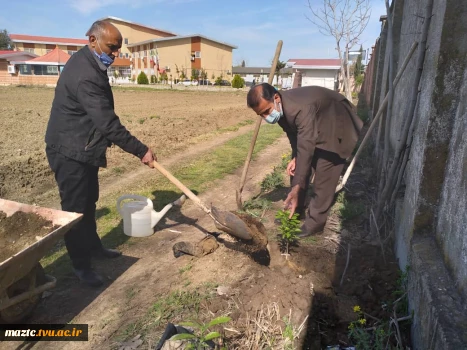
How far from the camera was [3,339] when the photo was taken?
2855mm

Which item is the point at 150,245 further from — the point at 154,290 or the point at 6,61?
the point at 6,61

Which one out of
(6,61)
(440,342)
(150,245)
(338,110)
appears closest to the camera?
(440,342)

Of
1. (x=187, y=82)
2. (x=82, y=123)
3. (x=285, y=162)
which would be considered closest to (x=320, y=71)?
(x=187, y=82)

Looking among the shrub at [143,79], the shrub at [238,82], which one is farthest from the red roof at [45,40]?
the shrub at [238,82]

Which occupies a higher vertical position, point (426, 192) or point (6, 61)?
point (6, 61)

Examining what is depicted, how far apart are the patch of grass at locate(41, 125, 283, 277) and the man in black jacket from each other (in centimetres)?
74

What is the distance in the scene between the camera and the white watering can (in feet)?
14.0

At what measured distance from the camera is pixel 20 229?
120 inches

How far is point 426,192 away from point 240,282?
5.58ft

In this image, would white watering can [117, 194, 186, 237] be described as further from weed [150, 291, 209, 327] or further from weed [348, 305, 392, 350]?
weed [348, 305, 392, 350]

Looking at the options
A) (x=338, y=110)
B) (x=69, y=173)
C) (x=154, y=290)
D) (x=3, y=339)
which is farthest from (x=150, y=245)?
(x=338, y=110)

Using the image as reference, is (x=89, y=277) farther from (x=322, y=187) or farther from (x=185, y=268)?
(x=322, y=187)

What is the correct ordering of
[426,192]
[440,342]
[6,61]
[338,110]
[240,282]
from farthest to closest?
[6,61] → [338,110] → [240,282] → [426,192] → [440,342]

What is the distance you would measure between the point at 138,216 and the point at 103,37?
1.99m
